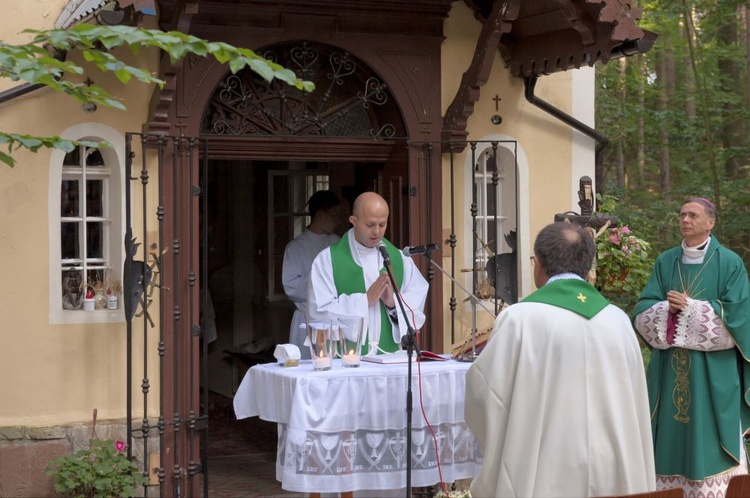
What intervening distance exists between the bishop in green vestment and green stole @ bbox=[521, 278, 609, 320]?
252 cm

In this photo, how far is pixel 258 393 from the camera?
6.88 meters

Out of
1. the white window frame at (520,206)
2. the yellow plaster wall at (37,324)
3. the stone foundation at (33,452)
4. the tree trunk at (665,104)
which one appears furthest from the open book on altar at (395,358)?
the tree trunk at (665,104)

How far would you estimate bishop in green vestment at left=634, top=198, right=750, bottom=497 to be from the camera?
24.0 feet

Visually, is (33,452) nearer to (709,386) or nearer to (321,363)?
(321,363)

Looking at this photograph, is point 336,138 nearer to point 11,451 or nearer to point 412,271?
point 412,271

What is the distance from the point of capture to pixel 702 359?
743 centimetres

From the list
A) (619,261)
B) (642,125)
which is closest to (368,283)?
(619,261)

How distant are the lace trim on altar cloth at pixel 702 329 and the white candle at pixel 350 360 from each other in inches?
84.4

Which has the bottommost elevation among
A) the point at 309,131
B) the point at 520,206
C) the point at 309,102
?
the point at 520,206

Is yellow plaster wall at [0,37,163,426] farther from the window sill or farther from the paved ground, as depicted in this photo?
the paved ground

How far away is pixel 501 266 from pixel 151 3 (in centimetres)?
350

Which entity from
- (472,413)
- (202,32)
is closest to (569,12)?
(202,32)

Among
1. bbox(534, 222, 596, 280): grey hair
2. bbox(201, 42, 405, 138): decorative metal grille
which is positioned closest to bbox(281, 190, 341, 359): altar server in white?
bbox(201, 42, 405, 138): decorative metal grille

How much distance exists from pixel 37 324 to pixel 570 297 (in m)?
4.28
